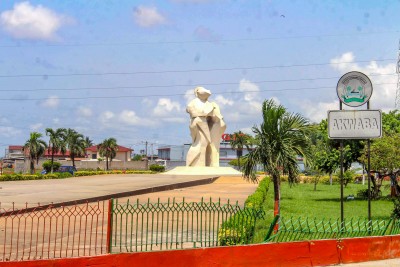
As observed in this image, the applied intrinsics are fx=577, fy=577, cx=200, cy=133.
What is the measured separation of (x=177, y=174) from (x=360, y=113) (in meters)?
37.5

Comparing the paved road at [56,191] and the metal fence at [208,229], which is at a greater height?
the metal fence at [208,229]

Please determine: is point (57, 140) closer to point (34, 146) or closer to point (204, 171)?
point (34, 146)

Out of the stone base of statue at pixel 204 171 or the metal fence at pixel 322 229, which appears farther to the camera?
the stone base of statue at pixel 204 171

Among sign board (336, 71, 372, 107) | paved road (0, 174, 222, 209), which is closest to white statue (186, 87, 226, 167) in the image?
paved road (0, 174, 222, 209)

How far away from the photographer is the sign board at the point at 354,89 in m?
12.2

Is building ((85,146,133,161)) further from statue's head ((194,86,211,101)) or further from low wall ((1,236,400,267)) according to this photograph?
low wall ((1,236,400,267))

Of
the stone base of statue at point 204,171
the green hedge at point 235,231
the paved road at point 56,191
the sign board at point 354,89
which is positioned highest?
the sign board at point 354,89

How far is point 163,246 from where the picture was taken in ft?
32.1

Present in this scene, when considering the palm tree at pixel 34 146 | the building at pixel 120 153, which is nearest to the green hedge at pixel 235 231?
the palm tree at pixel 34 146

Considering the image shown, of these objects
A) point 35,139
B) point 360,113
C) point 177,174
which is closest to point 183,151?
point 35,139

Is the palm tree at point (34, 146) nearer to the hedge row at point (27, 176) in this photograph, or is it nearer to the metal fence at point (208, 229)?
the hedge row at point (27, 176)

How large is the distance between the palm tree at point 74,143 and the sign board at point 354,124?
75.7m

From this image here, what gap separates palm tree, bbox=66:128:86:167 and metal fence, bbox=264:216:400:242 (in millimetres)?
76492

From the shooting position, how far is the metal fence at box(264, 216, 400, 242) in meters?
10.1
